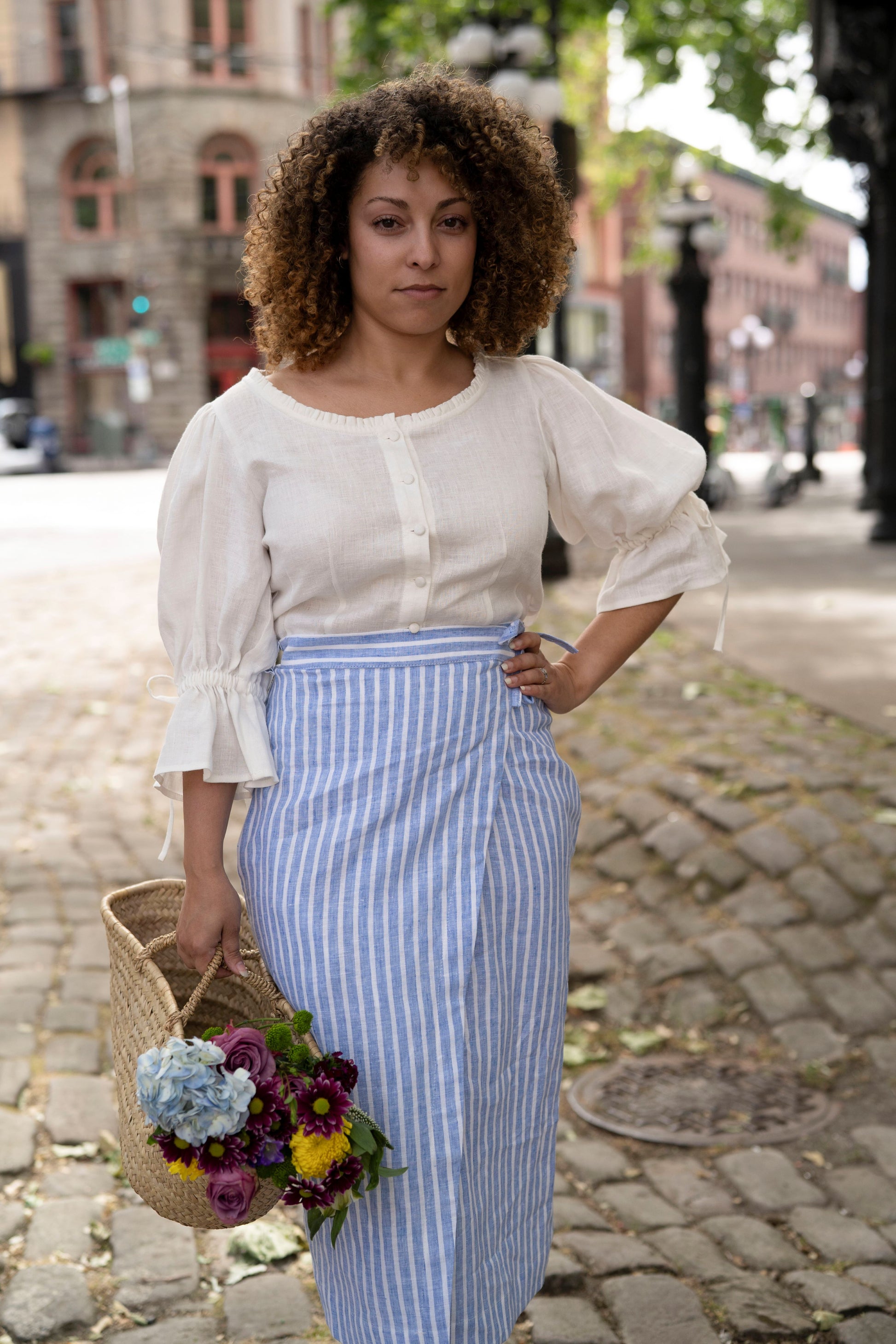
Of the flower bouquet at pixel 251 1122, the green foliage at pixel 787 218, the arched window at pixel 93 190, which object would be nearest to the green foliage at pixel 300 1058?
Result: the flower bouquet at pixel 251 1122

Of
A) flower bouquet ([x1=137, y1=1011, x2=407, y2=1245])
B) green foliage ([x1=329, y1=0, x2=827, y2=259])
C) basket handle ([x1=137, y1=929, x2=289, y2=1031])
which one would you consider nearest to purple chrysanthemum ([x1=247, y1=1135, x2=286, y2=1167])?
flower bouquet ([x1=137, y1=1011, x2=407, y2=1245])

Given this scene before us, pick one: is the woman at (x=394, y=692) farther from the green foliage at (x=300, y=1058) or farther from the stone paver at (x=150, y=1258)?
the stone paver at (x=150, y=1258)

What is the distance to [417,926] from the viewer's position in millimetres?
2117

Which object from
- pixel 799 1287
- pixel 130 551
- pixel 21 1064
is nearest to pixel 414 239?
pixel 799 1287

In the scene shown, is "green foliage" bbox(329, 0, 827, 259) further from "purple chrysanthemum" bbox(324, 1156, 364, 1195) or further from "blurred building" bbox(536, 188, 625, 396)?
"blurred building" bbox(536, 188, 625, 396)

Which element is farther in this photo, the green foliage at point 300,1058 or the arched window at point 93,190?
the arched window at point 93,190

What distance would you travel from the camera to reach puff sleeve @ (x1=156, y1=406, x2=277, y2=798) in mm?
2146

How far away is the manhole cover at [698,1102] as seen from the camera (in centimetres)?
397

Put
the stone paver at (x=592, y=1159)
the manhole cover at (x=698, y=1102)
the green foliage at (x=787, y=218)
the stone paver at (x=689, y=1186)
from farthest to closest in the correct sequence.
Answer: the green foliage at (x=787, y=218), the manhole cover at (x=698, y=1102), the stone paver at (x=592, y=1159), the stone paver at (x=689, y=1186)

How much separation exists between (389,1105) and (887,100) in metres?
11.9

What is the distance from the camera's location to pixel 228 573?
216 cm

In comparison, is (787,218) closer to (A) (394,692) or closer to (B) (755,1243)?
(B) (755,1243)

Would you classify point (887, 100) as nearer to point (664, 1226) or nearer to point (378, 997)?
point (664, 1226)

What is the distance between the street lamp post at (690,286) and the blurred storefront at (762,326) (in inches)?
708
